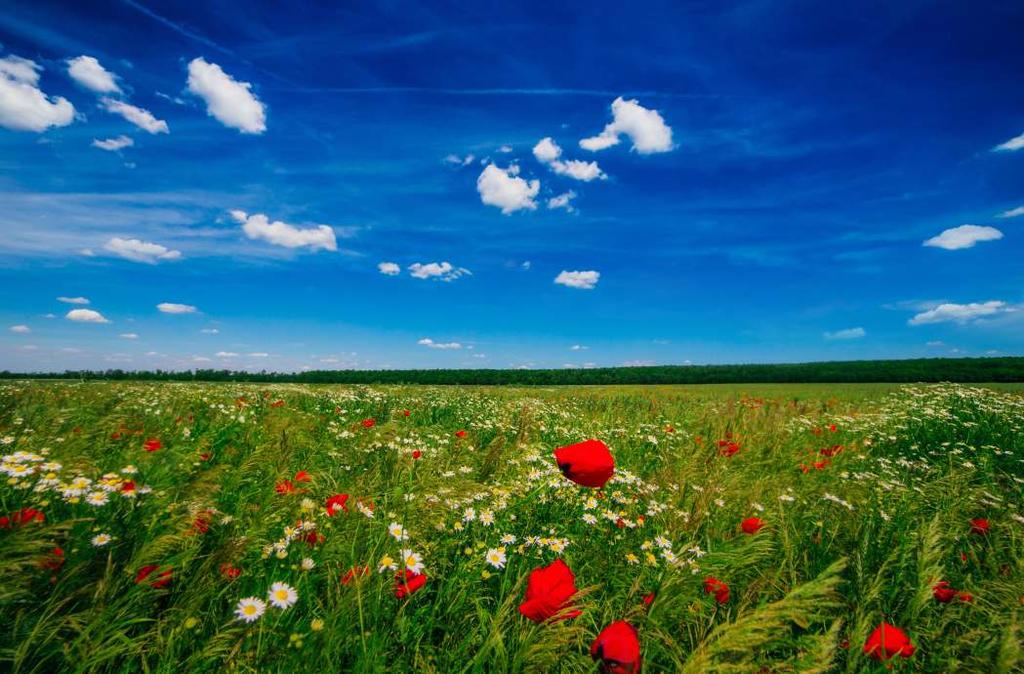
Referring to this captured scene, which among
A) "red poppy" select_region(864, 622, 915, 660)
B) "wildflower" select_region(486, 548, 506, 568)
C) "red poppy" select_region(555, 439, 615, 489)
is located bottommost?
"red poppy" select_region(864, 622, 915, 660)

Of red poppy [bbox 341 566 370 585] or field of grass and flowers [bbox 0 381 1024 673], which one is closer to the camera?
field of grass and flowers [bbox 0 381 1024 673]

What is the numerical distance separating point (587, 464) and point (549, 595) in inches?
34.9

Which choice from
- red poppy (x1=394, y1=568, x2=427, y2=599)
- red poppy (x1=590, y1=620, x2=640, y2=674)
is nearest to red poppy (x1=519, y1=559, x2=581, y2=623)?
red poppy (x1=590, y1=620, x2=640, y2=674)

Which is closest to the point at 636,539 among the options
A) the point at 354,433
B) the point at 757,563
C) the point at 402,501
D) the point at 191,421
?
the point at 757,563

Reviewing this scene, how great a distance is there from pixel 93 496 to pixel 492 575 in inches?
78.4

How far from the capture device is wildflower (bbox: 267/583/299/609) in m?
1.77

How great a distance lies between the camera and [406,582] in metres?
2.00

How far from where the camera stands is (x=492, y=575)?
8.68 ft

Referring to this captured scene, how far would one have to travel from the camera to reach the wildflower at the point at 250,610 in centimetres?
174

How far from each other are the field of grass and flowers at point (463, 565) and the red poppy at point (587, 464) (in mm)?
11

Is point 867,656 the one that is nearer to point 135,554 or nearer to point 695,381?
point 135,554

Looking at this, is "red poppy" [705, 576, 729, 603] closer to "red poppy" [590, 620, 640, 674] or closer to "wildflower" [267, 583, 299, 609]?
"red poppy" [590, 620, 640, 674]

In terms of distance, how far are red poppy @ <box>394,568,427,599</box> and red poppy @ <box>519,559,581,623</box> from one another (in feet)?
1.63

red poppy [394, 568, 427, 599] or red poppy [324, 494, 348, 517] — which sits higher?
red poppy [324, 494, 348, 517]
